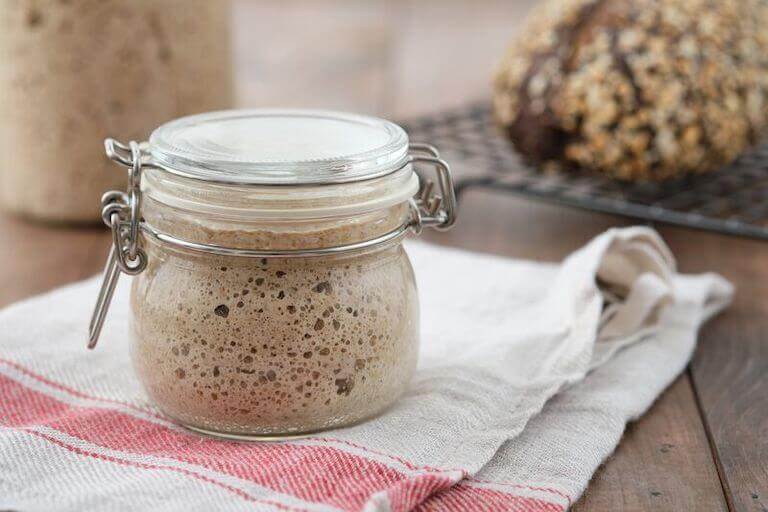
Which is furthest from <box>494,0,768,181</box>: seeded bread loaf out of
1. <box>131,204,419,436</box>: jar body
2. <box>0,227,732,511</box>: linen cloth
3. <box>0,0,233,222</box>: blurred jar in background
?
<box>131,204,419,436</box>: jar body

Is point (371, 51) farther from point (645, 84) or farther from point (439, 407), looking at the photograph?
point (439, 407)

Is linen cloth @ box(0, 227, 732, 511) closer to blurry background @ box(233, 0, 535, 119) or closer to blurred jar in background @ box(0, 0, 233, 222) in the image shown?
blurred jar in background @ box(0, 0, 233, 222)

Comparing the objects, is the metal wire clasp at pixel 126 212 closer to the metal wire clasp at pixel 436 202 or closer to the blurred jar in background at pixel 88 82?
the metal wire clasp at pixel 436 202

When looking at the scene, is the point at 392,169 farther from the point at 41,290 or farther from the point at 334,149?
the point at 41,290

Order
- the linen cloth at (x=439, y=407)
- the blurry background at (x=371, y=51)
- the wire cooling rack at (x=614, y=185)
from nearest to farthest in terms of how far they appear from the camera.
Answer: the linen cloth at (x=439, y=407), the wire cooling rack at (x=614, y=185), the blurry background at (x=371, y=51)

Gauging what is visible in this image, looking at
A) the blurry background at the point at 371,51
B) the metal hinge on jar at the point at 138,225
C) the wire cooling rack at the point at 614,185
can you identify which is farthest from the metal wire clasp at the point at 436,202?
the blurry background at the point at 371,51

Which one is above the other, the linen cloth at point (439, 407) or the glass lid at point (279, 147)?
the glass lid at point (279, 147)

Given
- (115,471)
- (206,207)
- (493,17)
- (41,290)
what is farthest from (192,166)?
(493,17)
